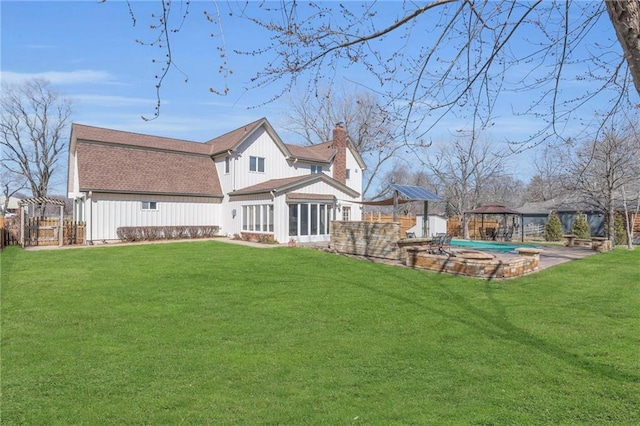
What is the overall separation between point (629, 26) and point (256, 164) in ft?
75.9

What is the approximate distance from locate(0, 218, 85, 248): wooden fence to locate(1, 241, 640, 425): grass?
1125cm

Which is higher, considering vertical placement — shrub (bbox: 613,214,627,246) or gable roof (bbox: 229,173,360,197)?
gable roof (bbox: 229,173,360,197)

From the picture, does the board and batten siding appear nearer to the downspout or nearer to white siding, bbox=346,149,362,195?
the downspout

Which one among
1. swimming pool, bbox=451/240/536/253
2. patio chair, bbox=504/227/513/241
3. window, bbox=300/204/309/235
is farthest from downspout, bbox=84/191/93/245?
patio chair, bbox=504/227/513/241

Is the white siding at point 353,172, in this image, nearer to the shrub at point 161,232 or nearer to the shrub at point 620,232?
the shrub at point 161,232

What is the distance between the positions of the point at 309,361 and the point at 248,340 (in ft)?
3.72

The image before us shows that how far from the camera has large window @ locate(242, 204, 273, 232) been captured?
21234mm

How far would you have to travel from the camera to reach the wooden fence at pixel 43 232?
19.0 metres

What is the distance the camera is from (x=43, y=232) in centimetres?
1931

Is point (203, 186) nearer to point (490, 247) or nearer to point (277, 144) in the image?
point (277, 144)

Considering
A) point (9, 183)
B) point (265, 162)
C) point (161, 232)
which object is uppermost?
point (9, 183)

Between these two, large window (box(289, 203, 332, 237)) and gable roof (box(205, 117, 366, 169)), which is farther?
gable roof (box(205, 117, 366, 169))

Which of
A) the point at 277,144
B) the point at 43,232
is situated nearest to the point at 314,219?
the point at 277,144

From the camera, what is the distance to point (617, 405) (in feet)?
11.8
